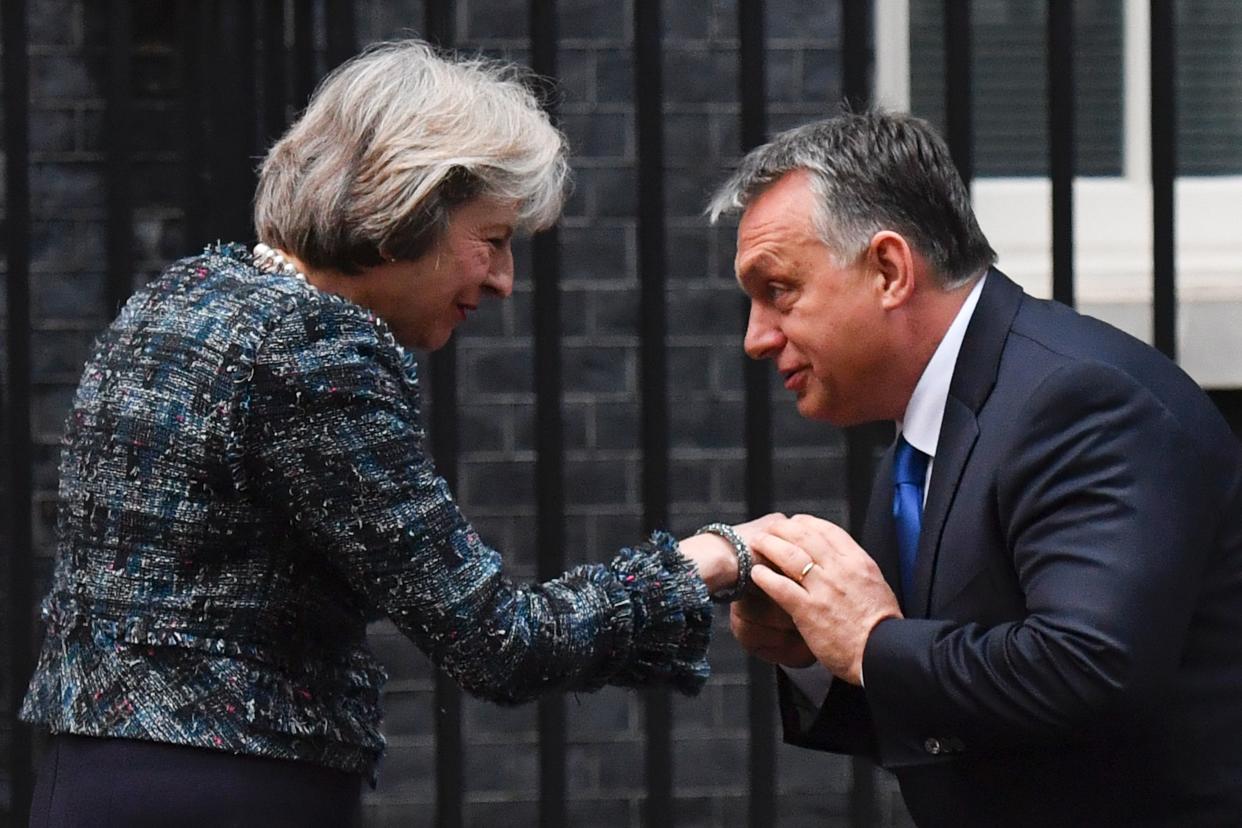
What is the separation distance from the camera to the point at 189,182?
3377 millimetres

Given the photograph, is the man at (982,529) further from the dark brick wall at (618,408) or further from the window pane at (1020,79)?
the window pane at (1020,79)

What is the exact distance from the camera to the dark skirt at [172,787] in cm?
213

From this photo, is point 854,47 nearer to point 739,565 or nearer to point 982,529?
point 739,565

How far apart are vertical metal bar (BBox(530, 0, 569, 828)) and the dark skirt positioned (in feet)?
3.52

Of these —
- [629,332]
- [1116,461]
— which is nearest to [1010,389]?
[1116,461]

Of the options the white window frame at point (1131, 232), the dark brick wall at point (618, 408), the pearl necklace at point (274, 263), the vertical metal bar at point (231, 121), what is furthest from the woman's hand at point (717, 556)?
the white window frame at point (1131, 232)

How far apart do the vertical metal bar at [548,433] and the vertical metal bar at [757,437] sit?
332 millimetres

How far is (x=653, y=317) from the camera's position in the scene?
326 cm

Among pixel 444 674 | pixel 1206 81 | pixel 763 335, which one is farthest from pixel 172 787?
pixel 1206 81

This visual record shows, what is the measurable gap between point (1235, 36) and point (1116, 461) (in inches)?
122

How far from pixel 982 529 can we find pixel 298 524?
0.77 m

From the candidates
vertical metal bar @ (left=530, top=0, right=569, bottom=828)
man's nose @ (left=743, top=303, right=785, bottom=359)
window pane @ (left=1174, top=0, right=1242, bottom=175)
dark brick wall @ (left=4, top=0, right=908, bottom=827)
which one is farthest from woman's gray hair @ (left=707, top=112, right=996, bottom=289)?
window pane @ (left=1174, top=0, right=1242, bottom=175)

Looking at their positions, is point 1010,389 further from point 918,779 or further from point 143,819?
point 143,819

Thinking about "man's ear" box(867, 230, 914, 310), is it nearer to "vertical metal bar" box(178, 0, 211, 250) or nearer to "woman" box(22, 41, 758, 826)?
"woman" box(22, 41, 758, 826)
